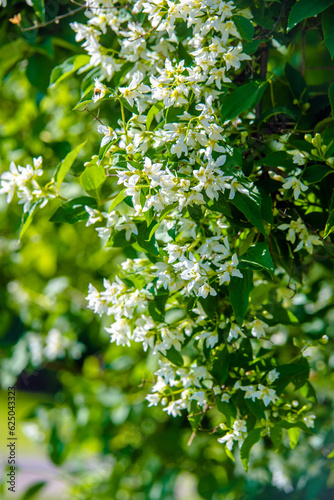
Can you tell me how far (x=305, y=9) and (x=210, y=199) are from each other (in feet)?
1.15

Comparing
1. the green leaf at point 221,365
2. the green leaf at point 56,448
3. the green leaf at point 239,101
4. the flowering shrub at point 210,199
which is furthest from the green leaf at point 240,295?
the green leaf at point 56,448

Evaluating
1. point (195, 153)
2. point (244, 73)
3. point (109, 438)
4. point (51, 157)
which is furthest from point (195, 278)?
point (109, 438)

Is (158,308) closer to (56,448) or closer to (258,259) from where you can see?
(258,259)

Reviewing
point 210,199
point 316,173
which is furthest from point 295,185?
point 210,199

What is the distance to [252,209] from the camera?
751 millimetres

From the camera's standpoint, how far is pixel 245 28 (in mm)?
811

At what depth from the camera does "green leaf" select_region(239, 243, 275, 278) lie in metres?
0.72

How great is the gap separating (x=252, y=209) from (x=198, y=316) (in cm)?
22

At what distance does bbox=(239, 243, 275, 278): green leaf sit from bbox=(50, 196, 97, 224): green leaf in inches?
12.6

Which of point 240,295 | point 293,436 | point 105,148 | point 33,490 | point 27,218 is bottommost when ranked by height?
point 33,490

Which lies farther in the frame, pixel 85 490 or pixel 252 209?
pixel 85 490

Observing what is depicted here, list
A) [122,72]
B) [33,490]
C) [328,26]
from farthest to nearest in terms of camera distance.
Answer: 1. [33,490]
2. [122,72]
3. [328,26]

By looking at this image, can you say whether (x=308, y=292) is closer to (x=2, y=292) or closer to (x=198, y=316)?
(x=198, y=316)

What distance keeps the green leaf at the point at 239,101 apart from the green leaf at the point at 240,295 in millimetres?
258
